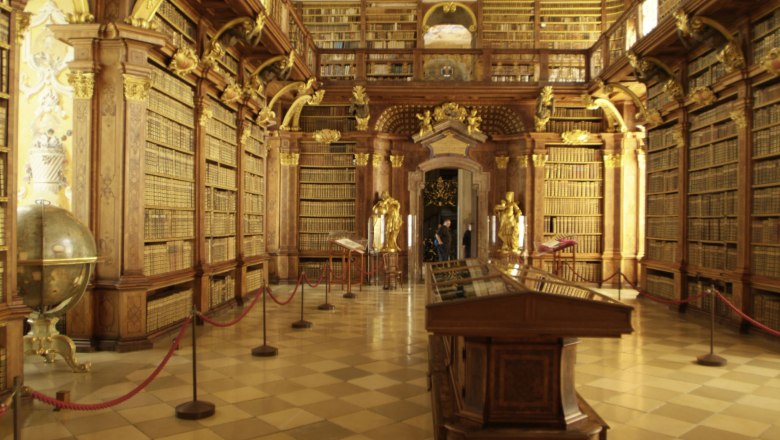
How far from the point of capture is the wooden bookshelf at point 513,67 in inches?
486

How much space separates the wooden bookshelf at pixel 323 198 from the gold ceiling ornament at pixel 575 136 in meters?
4.56

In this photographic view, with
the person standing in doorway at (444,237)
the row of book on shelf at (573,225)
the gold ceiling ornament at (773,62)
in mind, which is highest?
the gold ceiling ornament at (773,62)

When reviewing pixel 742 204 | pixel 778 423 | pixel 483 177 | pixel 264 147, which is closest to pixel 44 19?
pixel 264 147

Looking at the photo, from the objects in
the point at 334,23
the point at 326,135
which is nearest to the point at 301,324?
the point at 326,135

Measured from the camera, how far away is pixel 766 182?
277 inches

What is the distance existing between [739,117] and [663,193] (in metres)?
2.56

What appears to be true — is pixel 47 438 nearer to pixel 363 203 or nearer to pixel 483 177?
pixel 363 203

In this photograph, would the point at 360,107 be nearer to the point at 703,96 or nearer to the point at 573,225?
the point at 573,225

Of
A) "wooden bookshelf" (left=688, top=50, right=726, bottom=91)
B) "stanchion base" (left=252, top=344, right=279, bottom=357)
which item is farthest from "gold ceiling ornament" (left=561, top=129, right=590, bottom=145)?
"stanchion base" (left=252, top=344, right=279, bottom=357)

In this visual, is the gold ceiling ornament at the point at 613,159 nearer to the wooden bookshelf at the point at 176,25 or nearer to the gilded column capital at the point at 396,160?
the gilded column capital at the point at 396,160

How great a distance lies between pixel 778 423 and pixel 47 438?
4.74 m

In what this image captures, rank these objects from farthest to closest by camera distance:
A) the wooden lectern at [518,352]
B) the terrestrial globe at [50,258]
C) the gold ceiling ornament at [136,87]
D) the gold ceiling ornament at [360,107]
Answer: the gold ceiling ornament at [360,107] < the gold ceiling ornament at [136,87] < the terrestrial globe at [50,258] < the wooden lectern at [518,352]

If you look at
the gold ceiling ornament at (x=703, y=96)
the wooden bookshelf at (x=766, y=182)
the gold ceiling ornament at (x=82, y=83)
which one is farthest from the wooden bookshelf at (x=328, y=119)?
the wooden bookshelf at (x=766, y=182)

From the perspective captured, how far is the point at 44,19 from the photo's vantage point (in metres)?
6.10
